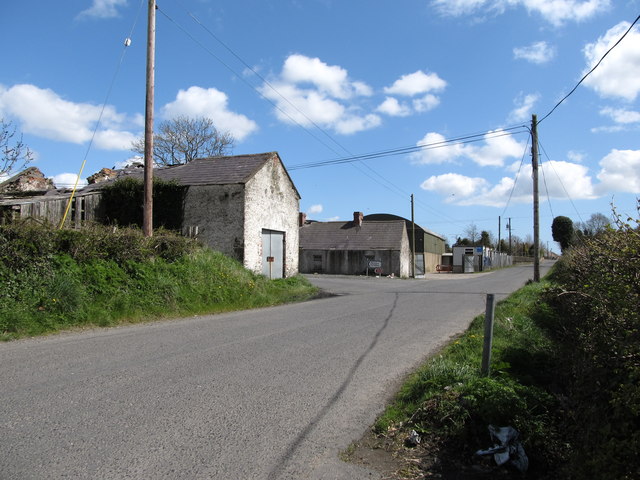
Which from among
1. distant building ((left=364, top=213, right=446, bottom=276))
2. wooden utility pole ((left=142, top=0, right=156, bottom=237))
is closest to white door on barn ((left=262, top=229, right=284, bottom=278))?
wooden utility pole ((left=142, top=0, right=156, bottom=237))

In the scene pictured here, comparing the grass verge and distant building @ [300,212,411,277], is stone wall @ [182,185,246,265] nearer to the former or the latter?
the grass verge

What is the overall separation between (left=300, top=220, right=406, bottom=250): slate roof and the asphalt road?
116ft

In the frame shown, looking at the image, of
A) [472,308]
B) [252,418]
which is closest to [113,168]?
[472,308]

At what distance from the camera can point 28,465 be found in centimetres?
354

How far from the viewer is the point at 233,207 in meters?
19.4

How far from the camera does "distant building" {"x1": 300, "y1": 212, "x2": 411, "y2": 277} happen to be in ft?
145


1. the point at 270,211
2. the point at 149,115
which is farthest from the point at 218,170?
the point at 149,115

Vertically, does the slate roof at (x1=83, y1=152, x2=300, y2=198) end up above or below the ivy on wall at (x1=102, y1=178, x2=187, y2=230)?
above

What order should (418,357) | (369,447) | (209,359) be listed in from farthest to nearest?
1. (418,357)
2. (209,359)
3. (369,447)

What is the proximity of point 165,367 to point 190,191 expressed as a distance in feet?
48.2

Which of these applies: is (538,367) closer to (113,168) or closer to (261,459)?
(261,459)

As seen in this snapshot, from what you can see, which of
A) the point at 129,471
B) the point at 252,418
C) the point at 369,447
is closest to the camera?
the point at 129,471

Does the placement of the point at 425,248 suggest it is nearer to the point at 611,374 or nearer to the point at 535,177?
the point at 535,177

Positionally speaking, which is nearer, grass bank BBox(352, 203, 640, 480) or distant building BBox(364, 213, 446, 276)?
grass bank BBox(352, 203, 640, 480)
